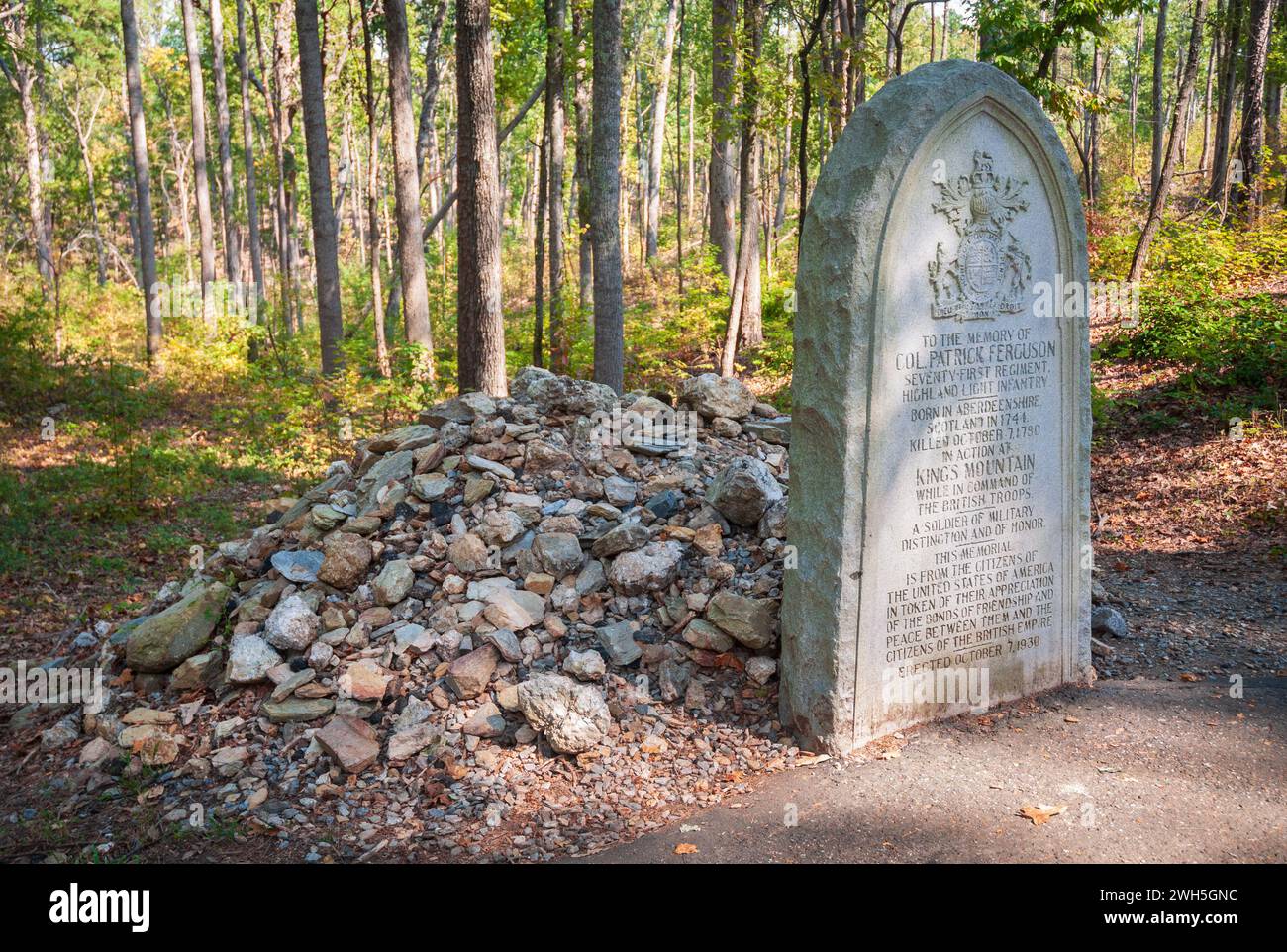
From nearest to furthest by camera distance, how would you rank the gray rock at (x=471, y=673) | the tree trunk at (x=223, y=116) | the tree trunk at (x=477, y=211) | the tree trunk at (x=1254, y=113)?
1. the gray rock at (x=471, y=673)
2. the tree trunk at (x=477, y=211)
3. the tree trunk at (x=1254, y=113)
4. the tree trunk at (x=223, y=116)

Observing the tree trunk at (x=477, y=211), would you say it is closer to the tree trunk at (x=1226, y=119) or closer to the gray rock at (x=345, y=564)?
the gray rock at (x=345, y=564)

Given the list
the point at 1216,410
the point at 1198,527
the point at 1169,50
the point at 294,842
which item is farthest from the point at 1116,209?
the point at 1169,50

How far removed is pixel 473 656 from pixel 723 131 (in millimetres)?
8950

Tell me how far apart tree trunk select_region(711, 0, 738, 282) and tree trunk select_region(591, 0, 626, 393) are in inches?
57.3

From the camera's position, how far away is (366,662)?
4.78m

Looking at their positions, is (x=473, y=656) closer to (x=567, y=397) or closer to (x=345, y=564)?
(x=345, y=564)

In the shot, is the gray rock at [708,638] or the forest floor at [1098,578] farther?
the gray rock at [708,638]

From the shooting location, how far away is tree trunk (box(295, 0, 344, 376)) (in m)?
13.4

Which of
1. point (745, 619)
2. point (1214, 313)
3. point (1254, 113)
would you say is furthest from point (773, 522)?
point (1254, 113)

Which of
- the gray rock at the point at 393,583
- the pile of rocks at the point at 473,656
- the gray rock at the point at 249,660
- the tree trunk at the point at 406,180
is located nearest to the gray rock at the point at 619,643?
the pile of rocks at the point at 473,656

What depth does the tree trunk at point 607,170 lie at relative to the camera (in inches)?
374

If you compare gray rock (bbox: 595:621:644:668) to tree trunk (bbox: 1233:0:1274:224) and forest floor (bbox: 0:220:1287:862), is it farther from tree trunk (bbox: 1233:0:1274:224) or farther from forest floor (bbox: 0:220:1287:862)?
tree trunk (bbox: 1233:0:1274:224)

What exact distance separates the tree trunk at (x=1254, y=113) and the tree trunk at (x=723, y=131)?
7337mm

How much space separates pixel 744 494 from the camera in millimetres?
5367
